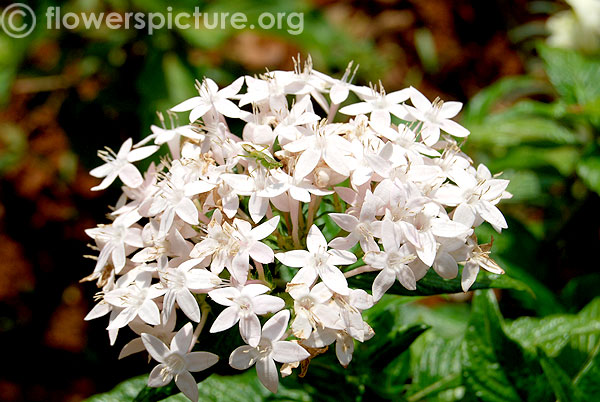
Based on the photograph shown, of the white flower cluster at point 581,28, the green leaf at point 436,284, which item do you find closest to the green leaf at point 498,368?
the green leaf at point 436,284

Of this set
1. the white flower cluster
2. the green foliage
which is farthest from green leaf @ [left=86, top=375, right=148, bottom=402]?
the white flower cluster

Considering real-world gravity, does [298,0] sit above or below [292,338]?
above

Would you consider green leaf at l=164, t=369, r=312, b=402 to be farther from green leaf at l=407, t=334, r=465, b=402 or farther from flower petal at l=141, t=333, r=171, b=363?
flower petal at l=141, t=333, r=171, b=363

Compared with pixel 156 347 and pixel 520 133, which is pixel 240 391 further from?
pixel 520 133

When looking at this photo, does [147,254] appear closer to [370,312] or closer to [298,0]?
[370,312]

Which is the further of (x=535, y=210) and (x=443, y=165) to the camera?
(x=535, y=210)

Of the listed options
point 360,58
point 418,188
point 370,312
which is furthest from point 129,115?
point 418,188
